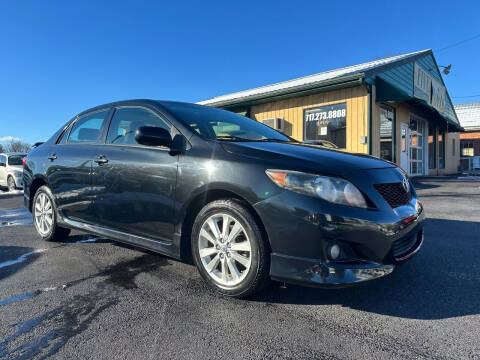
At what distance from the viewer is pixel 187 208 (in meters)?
2.61

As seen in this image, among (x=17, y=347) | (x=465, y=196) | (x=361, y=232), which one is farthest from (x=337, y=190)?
(x=465, y=196)

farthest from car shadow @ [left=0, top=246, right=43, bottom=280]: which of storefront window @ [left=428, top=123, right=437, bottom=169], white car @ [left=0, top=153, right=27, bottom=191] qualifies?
storefront window @ [left=428, top=123, right=437, bottom=169]

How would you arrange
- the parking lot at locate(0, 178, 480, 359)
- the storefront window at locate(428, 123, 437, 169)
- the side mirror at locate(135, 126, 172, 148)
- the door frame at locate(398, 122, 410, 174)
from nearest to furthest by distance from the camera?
the parking lot at locate(0, 178, 480, 359), the side mirror at locate(135, 126, 172, 148), the door frame at locate(398, 122, 410, 174), the storefront window at locate(428, 123, 437, 169)

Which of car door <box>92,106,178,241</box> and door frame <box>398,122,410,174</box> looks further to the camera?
door frame <box>398,122,410,174</box>

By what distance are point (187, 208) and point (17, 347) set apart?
133 cm

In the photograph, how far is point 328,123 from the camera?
1070cm

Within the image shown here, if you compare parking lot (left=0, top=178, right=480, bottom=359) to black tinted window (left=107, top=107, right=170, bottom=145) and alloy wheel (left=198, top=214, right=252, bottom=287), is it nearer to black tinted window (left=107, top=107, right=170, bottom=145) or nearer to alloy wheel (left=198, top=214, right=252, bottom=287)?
alloy wheel (left=198, top=214, right=252, bottom=287)

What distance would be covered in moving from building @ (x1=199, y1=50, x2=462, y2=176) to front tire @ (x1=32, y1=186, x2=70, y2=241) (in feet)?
22.4

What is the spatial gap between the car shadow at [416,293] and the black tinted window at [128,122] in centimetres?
187

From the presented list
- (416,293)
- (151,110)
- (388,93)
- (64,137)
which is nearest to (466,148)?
(388,93)

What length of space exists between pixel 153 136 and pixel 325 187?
141 cm

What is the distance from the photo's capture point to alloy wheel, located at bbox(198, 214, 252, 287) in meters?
2.34

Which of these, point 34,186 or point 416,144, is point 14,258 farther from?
point 416,144

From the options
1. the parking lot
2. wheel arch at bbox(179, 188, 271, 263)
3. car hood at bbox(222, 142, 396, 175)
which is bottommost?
the parking lot
